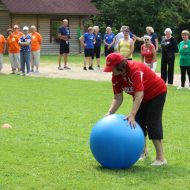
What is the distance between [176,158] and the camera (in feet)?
28.5

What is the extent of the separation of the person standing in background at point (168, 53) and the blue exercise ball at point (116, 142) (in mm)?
11598

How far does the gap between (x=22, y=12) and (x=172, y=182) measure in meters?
32.9

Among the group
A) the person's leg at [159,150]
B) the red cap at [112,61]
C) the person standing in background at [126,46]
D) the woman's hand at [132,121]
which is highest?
the red cap at [112,61]

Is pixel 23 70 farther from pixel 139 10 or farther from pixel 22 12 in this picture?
pixel 139 10

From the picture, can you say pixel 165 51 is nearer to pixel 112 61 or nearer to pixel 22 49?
pixel 22 49

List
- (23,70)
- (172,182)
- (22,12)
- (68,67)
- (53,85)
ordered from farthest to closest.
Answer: (22,12) < (68,67) < (23,70) < (53,85) < (172,182)

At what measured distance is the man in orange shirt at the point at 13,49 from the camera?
23156mm

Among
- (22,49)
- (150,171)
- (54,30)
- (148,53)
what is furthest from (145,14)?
(150,171)

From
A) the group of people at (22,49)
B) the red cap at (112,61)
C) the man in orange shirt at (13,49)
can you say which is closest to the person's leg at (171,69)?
the group of people at (22,49)

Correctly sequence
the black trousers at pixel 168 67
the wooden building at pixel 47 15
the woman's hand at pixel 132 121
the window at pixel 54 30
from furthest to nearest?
the window at pixel 54 30 < the wooden building at pixel 47 15 < the black trousers at pixel 168 67 < the woman's hand at pixel 132 121

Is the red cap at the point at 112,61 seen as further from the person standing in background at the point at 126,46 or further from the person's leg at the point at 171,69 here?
the person's leg at the point at 171,69

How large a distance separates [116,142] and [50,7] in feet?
112

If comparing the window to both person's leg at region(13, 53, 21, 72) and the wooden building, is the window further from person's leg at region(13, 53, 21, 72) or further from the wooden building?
person's leg at region(13, 53, 21, 72)

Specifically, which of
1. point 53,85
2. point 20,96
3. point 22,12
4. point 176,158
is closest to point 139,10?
point 22,12
